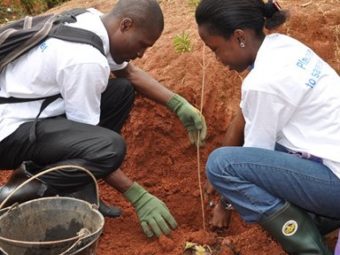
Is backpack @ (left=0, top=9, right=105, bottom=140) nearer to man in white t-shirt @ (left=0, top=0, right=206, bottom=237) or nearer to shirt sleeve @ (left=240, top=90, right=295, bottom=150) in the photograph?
man in white t-shirt @ (left=0, top=0, right=206, bottom=237)

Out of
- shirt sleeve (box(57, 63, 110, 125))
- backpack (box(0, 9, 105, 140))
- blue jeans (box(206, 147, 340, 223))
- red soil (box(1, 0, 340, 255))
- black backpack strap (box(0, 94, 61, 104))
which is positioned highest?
backpack (box(0, 9, 105, 140))

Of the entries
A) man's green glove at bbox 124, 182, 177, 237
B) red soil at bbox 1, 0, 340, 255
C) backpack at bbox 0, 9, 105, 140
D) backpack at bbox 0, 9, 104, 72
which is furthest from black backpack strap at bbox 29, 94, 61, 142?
red soil at bbox 1, 0, 340, 255

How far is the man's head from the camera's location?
8.66ft

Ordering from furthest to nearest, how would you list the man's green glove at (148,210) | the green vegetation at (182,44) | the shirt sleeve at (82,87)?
the green vegetation at (182,44) → the man's green glove at (148,210) → the shirt sleeve at (82,87)

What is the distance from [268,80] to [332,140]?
0.37m

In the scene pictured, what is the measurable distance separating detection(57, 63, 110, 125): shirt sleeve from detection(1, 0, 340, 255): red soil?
71 cm

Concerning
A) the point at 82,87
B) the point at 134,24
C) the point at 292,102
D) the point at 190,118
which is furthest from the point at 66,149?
the point at 292,102

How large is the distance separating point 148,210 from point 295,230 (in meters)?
0.74

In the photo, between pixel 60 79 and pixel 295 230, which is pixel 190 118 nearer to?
pixel 60 79

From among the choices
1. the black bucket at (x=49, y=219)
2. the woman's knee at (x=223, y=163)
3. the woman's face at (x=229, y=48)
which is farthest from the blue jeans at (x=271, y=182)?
the black bucket at (x=49, y=219)

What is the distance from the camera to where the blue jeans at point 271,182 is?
228 cm

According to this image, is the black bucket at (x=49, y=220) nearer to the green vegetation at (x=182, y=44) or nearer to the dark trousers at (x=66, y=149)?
the dark trousers at (x=66, y=149)

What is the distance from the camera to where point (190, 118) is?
10.2 feet

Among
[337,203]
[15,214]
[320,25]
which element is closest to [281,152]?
[337,203]
